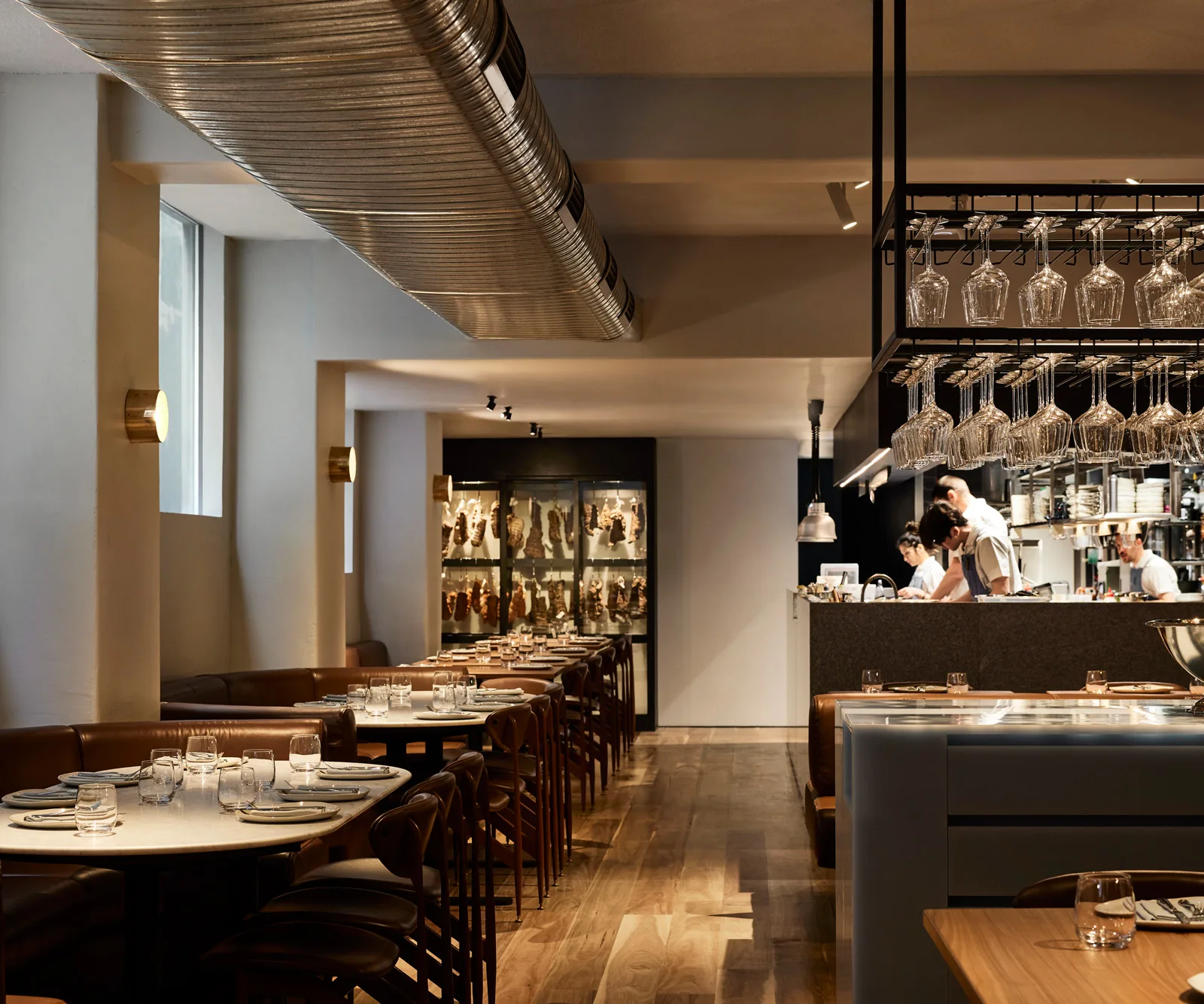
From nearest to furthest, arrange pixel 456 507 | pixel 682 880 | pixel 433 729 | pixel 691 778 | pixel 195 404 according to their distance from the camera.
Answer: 1. pixel 433 729
2. pixel 682 880
3. pixel 195 404
4. pixel 691 778
5. pixel 456 507

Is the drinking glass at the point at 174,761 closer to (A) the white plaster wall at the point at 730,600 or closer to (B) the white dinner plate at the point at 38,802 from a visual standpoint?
(B) the white dinner plate at the point at 38,802

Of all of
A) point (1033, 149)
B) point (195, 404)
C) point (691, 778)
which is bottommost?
point (691, 778)

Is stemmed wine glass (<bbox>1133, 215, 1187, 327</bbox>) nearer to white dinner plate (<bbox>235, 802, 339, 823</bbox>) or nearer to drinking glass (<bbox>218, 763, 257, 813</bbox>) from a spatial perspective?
white dinner plate (<bbox>235, 802, 339, 823</bbox>)

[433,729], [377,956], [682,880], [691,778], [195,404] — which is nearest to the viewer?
[377,956]

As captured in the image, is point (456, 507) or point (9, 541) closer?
point (9, 541)

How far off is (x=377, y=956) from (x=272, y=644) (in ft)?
15.8

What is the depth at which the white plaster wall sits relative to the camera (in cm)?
1308

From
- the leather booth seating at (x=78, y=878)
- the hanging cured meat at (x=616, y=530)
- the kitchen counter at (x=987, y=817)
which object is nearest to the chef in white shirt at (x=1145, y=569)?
the hanging cured meat at (x=616, y=530)

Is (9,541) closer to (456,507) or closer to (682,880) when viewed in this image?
(682,880)

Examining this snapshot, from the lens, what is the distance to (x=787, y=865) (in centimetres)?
674

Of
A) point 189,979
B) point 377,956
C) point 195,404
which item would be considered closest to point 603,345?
point 195,404

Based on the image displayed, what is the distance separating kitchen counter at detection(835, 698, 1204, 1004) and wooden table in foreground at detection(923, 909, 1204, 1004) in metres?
1.13

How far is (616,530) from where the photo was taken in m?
13.0

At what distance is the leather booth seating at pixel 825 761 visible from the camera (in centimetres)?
599
